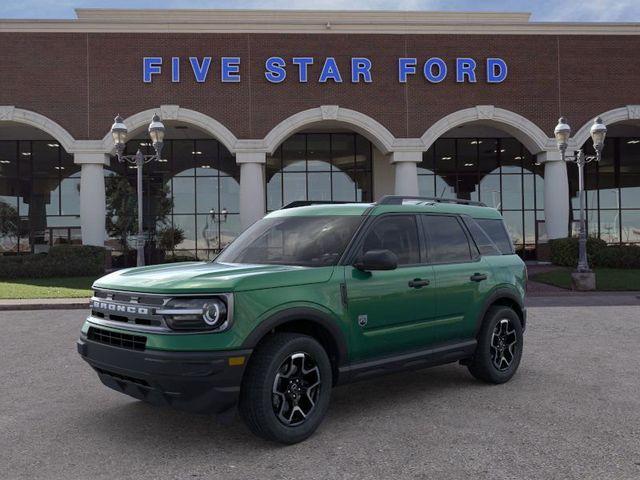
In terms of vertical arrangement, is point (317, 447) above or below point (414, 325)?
below

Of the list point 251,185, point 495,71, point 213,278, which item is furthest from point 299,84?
point 213,278

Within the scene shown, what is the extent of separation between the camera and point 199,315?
4.03 m

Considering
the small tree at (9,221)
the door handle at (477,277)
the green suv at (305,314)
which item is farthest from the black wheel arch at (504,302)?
the small tree at (9,221)

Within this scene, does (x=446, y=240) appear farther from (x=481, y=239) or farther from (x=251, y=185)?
(x=251, y=185)

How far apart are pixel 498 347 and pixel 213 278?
11.8 ft

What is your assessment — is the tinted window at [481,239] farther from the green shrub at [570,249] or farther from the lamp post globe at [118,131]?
the green shrub at [570,249]

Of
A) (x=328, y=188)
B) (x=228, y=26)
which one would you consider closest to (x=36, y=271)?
(x=228, y=26)

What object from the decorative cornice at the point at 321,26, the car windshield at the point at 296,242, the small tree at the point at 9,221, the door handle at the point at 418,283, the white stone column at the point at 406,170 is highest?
the decorative cornice at the point at 321,26

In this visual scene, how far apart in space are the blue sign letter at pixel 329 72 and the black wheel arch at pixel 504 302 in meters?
19.4

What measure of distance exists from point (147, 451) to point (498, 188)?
2968 cm

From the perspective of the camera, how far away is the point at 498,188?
31.2 meters

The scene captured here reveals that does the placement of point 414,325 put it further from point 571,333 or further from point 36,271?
point 36,271

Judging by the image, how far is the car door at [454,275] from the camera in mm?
5559

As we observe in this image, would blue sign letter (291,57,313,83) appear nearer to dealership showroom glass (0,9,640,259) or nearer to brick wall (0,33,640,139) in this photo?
dealership showroom glass (0,9,640,259)
